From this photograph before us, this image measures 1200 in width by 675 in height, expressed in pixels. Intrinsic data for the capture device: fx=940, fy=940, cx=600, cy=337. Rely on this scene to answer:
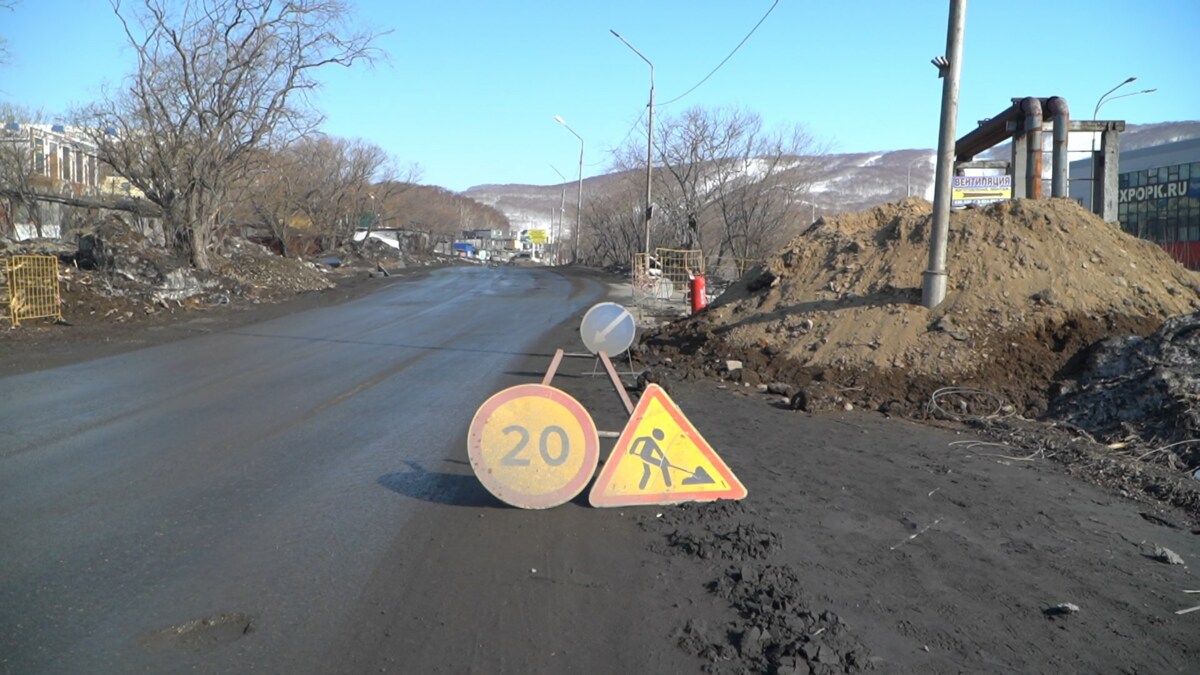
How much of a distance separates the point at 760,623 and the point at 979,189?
1911cm

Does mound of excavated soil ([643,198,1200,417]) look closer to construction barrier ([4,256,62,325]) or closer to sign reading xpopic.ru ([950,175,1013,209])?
sign reading xpopic.ru ([950,175,1013,209])

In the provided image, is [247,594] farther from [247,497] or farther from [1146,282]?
[1146,282]

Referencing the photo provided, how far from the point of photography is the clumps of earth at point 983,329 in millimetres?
9820

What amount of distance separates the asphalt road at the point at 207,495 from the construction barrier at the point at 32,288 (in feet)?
16.1

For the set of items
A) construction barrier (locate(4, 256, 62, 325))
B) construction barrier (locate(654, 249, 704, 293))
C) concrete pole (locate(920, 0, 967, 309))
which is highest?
concrete pole (locate(920, 0, 967, 309))

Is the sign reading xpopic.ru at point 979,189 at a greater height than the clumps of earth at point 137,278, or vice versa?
the sign reading xpopic.ru at point 979,189

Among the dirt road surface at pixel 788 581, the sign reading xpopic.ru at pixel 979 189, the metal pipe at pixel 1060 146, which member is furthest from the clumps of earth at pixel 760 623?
the sign reading xpopic.ru at pixel 979 189

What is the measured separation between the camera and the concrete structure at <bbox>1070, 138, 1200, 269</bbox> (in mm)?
47000

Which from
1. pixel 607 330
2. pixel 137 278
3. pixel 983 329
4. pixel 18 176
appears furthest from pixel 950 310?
pixel 18 176

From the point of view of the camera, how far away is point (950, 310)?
1220cm

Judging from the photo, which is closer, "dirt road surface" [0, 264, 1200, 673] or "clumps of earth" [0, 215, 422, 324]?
"dirt road surface" [0, 264, 1200, 673]

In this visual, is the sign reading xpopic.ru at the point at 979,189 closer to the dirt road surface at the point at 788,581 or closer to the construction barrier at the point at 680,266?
the construction barrier at the point at 680,266

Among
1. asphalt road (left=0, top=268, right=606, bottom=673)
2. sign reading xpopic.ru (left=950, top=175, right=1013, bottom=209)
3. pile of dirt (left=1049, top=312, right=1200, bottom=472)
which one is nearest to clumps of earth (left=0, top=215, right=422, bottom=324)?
asphalt road (left=0, top=268, right=606, bottom=673)

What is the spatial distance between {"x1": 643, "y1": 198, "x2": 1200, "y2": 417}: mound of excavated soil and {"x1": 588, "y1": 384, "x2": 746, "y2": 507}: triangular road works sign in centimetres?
433
